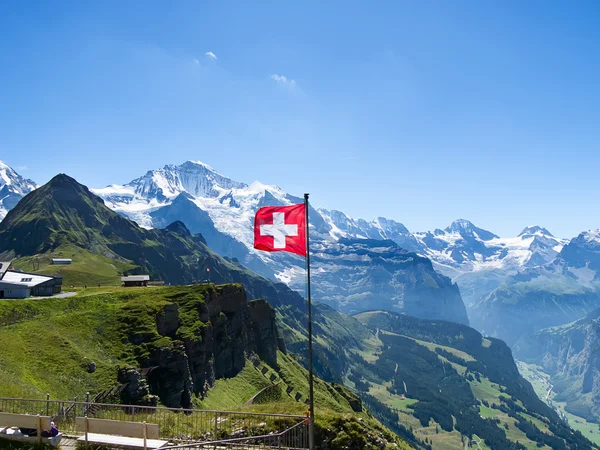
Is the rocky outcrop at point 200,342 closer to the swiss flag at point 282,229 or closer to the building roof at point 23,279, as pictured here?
the building roof at point 23,279

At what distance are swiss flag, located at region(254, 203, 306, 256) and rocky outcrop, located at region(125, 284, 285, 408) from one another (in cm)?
6739

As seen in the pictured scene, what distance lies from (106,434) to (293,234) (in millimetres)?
18455

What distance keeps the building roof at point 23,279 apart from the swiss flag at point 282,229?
11134 cm

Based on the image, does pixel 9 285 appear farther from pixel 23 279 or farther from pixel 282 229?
pixel 282 229

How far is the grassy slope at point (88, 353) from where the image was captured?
5403 centimetres

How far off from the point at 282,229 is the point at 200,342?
8336 cm

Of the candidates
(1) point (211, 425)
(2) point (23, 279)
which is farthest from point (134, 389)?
(2) point (23, 279)

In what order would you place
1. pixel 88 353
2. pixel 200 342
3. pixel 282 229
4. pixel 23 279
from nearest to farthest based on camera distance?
pixel 282 229, pixel 88 353, pixel 200 342, pixel 23 279

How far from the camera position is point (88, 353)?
8419 centimetres

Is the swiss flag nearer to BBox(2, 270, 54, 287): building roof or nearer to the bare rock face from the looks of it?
the bare rock face

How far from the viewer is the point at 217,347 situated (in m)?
127

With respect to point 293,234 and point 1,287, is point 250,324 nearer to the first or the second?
point 1,287

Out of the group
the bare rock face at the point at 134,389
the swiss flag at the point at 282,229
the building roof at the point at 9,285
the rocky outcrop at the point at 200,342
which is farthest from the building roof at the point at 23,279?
the swiss flag at the point at 282,229

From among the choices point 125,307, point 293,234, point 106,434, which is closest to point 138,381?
point 125,307
